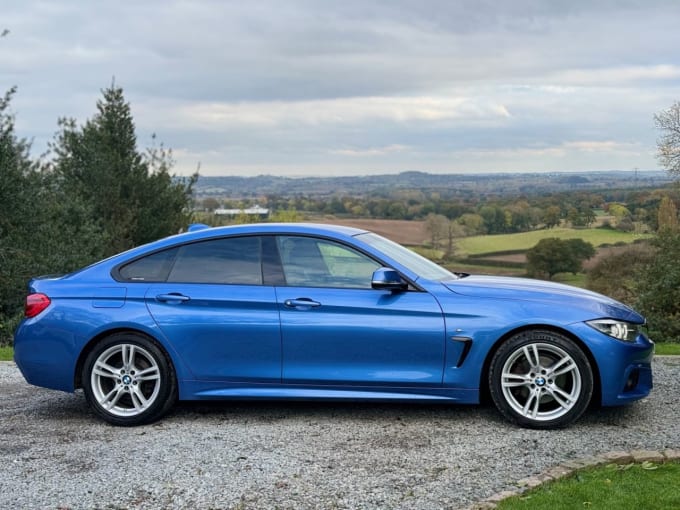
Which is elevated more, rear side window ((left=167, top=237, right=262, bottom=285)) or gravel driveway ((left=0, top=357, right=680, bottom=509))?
rear side window ((left=167, top=237, right=262, bottom=285))

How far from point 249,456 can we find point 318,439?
0.56 m

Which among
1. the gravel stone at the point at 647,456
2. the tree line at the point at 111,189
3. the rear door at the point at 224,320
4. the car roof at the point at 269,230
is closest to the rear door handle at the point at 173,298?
the rear door at the point at 224,320

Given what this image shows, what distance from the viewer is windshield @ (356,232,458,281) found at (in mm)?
5891

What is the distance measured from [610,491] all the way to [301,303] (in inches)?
98.3

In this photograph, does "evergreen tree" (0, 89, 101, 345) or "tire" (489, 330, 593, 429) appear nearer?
"tire" (489, 330, 593, 429)

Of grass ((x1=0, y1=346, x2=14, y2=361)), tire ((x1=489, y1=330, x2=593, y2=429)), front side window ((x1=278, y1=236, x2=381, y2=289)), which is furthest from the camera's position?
grass ((x1=0, y1=346, x2=14, y2=361))

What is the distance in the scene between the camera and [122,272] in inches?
236

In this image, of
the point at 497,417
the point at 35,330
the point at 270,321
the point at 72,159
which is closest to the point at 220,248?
the point at 270,321

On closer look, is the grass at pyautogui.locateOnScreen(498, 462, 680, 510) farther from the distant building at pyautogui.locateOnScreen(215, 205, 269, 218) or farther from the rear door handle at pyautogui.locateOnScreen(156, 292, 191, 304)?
the distant building at pyautogui.locateOnScreen(215, 205, 269, 218)

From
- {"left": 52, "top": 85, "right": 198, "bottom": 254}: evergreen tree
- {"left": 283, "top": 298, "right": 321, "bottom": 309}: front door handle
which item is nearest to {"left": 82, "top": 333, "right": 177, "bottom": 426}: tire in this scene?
{"left": 283, "top": 298, "right": 321, "bottom": 309}: front door handle

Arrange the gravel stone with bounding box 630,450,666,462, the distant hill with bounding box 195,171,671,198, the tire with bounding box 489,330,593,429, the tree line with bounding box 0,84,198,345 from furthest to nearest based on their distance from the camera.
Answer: the distant hill with bounding box 195,171,671,198, the tree line with bounding box 0,84,198,345, the tire with bounding box 489,330,593,429, the gravel stone with bounding box 630,450,666,462

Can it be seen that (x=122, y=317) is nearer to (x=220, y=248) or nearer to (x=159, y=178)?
(x=220, y=248)

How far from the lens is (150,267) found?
6.00 metres

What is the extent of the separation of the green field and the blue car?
30.7 meters
